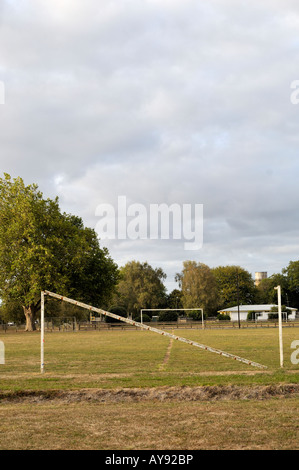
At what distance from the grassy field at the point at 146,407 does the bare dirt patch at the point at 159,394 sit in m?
0.03

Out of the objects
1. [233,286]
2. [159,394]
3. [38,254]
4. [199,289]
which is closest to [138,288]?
[199,289]

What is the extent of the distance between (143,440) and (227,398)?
475 cm

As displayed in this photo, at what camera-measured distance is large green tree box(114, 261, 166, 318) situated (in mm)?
103375

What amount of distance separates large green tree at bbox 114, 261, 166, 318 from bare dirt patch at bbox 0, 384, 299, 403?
8964 centimetres

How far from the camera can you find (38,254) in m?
52.2

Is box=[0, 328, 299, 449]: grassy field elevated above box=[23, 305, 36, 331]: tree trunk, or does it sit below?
above

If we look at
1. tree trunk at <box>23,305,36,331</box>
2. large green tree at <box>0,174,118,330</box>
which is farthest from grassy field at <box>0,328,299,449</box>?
tree trunk at <box>23,305,36,331</box>

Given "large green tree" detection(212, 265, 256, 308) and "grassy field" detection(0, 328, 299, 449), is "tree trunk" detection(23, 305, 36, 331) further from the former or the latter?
"large green tree" detection(212, 265, 256, 308)

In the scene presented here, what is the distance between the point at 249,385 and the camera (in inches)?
506

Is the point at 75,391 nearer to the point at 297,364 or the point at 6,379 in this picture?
the point at 6,379

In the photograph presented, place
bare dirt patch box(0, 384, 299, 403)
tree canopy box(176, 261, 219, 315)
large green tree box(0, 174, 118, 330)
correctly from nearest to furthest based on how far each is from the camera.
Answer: bare dirt patch box(0, 384, 299, 403) → large green tree box(0, 174, 118, 330) → tree canopy box(176, 261, 219, 315)

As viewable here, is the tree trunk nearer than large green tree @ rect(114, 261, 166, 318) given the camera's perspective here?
Yes

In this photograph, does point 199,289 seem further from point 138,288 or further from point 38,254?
point 38,254
